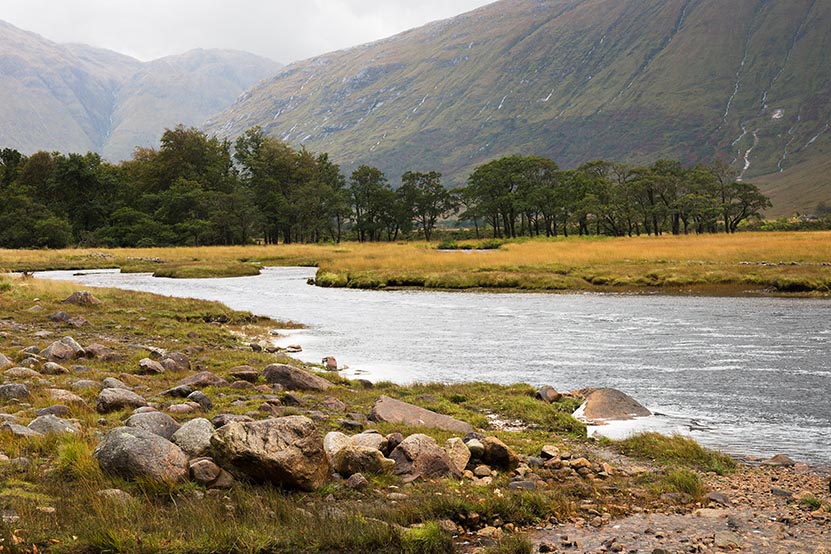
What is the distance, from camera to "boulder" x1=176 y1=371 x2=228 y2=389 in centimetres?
1438

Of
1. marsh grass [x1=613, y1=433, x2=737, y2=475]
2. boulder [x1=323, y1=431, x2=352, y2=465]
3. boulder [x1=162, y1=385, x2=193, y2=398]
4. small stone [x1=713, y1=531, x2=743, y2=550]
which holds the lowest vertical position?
marsh grass [x1=613, y1=433, x2=737, y2=475]

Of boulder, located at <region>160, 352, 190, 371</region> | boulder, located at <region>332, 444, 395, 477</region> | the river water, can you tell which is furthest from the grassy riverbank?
boulder, located at <region>332, 444, 395, 477</region>

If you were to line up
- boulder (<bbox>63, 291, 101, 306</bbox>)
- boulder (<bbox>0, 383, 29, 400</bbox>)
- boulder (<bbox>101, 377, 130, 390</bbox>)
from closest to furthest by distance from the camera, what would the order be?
1. boulder (<bbox>0, 383, 29, 400</bbox>)
2. boulder (<bbox>101, 377, 130, 390</bbox>)
3. boulder (<bbox>63, 291, 101, 306</bbox>)

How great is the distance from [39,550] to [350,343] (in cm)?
1901

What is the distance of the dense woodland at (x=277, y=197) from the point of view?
113625 mm

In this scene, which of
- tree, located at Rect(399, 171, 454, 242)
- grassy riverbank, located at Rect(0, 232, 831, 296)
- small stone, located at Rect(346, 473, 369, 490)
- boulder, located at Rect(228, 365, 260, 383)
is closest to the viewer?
small stone, located at Rect(346, 473, 369, 490)

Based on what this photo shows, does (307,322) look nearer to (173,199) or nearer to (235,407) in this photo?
(235,407)

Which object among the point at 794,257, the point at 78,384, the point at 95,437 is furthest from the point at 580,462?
the point at 794,257

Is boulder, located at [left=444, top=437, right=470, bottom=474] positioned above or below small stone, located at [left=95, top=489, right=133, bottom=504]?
below

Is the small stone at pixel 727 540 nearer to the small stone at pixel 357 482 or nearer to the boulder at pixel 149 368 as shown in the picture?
the small stone at pixel 357 482

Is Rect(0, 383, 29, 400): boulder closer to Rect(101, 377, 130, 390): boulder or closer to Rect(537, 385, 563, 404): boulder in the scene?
Rect(101, 377, 130, 390): boulder

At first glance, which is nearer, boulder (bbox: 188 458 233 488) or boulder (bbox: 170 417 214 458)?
boulder (bbox: 188 458 233 488)

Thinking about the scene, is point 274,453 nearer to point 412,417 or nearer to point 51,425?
point 51,425

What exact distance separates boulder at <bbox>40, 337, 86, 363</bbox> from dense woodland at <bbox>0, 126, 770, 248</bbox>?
96217mm
